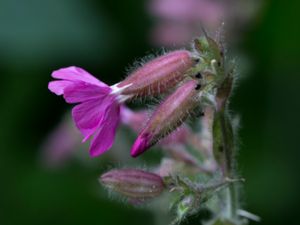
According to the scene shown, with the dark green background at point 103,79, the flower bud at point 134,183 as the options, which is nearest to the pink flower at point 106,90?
the flower bud at point 134,183

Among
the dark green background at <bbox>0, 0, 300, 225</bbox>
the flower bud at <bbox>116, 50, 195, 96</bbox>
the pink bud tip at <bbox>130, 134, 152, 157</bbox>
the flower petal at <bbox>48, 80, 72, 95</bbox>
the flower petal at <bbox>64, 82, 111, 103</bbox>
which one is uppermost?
the dark green background at <bbox>0, 0, 300, 225</bbox>

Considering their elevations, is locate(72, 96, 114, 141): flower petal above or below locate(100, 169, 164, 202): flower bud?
above

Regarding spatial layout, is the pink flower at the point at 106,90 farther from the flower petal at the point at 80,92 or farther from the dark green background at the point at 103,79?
the dark green background at the point at 103,79

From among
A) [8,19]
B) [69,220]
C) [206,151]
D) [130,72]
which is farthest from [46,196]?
[130,72]

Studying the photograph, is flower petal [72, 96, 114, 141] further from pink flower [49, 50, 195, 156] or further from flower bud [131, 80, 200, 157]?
flower bud [131, 80, 200, 157]

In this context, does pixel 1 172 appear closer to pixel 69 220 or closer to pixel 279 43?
pixel 69 220

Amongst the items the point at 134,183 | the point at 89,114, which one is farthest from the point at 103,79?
the point at 89,114

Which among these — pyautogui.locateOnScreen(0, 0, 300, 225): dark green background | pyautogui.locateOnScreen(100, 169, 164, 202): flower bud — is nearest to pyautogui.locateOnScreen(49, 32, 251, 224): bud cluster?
pyautogui.locateOnScreen(100, 169, 164, 202): flower bud
